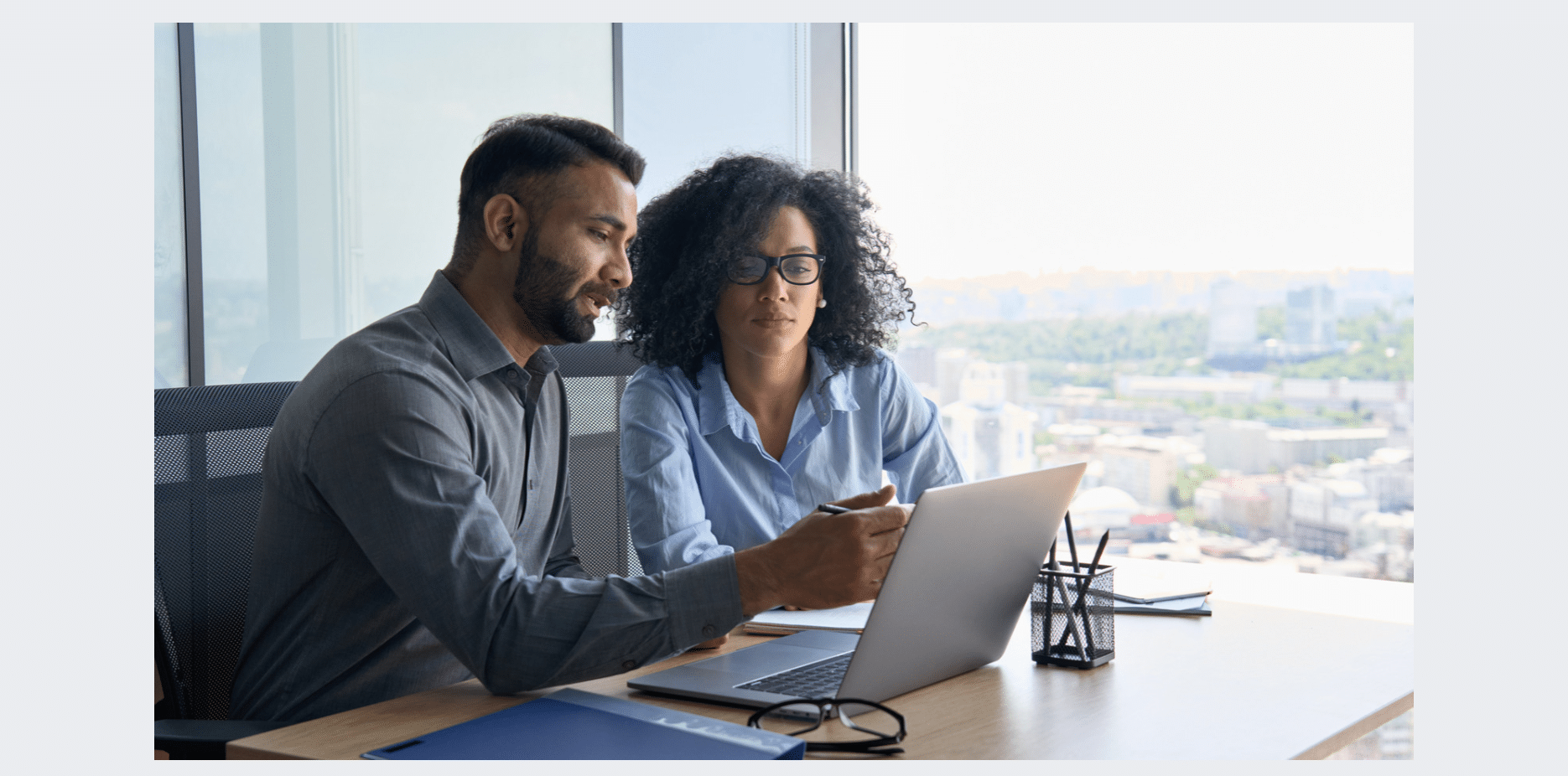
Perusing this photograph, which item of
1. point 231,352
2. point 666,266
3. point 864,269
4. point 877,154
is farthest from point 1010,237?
point 231,352

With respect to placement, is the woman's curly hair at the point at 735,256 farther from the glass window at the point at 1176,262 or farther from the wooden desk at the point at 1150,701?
the glass window at the point at 1176,262

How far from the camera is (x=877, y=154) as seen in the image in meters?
3.71

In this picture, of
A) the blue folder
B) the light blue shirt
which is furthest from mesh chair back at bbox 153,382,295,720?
the light blue shirt

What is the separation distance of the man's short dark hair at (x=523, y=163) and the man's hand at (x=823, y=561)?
58 cm

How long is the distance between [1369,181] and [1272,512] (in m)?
0.98

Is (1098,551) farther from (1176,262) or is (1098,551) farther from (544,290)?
(1176,262)

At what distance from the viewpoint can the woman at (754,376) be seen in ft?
5.98

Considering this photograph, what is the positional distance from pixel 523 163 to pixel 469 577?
583 mm

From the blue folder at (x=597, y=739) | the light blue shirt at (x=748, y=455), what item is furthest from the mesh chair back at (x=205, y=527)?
the light blue shirt at (x=748, y=455)

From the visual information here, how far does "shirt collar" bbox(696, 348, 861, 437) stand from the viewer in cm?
188

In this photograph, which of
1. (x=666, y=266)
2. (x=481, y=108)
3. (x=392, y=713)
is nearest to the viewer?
(x=392, y=713)

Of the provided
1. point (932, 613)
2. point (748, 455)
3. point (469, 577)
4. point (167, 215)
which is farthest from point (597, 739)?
point (167, 215)

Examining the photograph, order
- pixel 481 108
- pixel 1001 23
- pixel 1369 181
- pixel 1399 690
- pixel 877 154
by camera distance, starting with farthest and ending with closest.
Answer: pixel 877 154
pixel 1001 23
pixel 1369 181
pixel 481 108
pixel 1399 690

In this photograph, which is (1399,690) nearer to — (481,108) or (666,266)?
(666,266)
